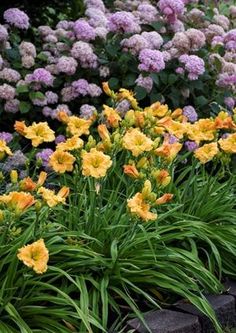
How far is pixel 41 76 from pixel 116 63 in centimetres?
52

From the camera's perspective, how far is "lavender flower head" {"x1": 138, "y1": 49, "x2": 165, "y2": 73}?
429 centimetres

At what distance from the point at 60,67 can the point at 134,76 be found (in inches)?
17.7

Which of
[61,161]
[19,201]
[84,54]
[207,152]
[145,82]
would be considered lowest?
[145,82]

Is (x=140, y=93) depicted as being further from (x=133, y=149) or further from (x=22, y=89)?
(x=133, y=149)

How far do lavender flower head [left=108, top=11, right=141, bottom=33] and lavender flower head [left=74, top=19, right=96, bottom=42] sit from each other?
125mm

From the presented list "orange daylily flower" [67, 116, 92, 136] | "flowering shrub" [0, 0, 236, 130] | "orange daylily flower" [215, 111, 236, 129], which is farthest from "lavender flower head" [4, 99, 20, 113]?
"orange daylily flower" [215, 111, 236, 129]

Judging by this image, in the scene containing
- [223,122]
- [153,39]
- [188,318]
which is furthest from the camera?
[153,39]

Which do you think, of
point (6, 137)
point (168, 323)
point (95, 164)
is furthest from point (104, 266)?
point (6, 137)

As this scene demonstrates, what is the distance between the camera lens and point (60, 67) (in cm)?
434

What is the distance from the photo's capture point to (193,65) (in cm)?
438

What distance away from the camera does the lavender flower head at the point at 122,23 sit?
452 centimetres

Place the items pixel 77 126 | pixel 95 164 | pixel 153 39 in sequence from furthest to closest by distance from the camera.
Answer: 1. pixel 153 39
2. pixel 77 126
3. pixel 95 164

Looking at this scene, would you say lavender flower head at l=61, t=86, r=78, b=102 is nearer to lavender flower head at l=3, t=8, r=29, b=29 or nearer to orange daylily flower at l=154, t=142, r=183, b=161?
lavender flower head at l=3, t=8, r=29, b=29

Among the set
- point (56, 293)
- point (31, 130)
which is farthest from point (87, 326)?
point (31, 130)
